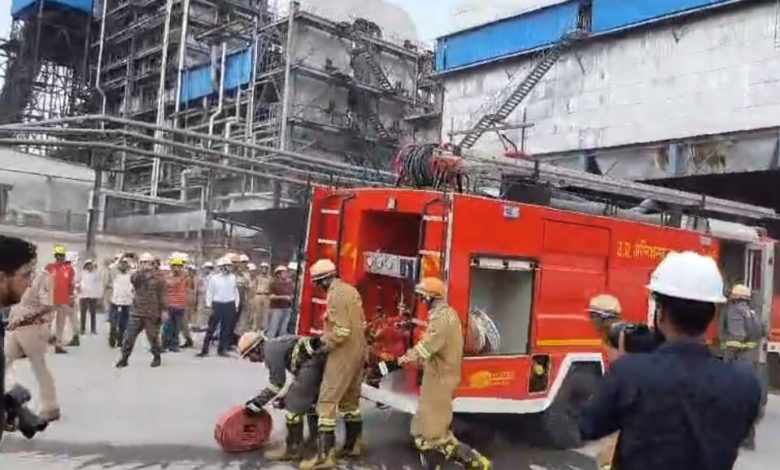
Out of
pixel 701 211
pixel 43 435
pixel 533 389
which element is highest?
pixel 701 211

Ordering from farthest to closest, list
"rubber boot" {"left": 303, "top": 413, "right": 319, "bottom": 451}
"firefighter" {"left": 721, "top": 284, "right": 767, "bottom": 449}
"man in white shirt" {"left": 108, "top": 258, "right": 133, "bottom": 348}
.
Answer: "man in white shirt" {"left": 108, "top": 258, "right": 133, "bottom": 348}, "firefighter" {"left": 721, "top": 284, "right": 767, "bottom": 449}, "rubber boot" {"left": 303, "top": 413, "right": 319, "bottom": 451}

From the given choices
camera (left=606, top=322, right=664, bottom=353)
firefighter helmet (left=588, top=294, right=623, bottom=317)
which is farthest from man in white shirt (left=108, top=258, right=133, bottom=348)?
camera (left=606, top=322, right=664, bottom=353)

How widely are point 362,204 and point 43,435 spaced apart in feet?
11.6

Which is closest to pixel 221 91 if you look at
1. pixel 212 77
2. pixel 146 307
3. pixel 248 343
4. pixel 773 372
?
pixel 212 77

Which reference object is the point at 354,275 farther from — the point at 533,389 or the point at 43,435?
the point at 43,435

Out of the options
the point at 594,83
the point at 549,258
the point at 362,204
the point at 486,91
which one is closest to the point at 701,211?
the point at 549,258

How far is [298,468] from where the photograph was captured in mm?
6387

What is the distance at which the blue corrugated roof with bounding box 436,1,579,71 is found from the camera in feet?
76.6

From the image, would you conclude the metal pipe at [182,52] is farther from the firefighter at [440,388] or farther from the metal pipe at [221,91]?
the firefighter at [440,388]

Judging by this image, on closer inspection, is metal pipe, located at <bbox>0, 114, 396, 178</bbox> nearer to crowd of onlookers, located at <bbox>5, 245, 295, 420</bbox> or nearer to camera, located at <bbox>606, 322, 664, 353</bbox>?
crowd of onlookers, located at <bbox>5, 245, 295, 420</bbox>

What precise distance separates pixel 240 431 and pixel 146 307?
4.69 meters

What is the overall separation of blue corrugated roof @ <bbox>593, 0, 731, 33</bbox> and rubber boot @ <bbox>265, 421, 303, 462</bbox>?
672 inches

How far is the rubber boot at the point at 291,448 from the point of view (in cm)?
654

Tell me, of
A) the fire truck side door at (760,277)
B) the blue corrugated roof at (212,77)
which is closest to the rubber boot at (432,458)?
the fire truck side door at (760,277)
